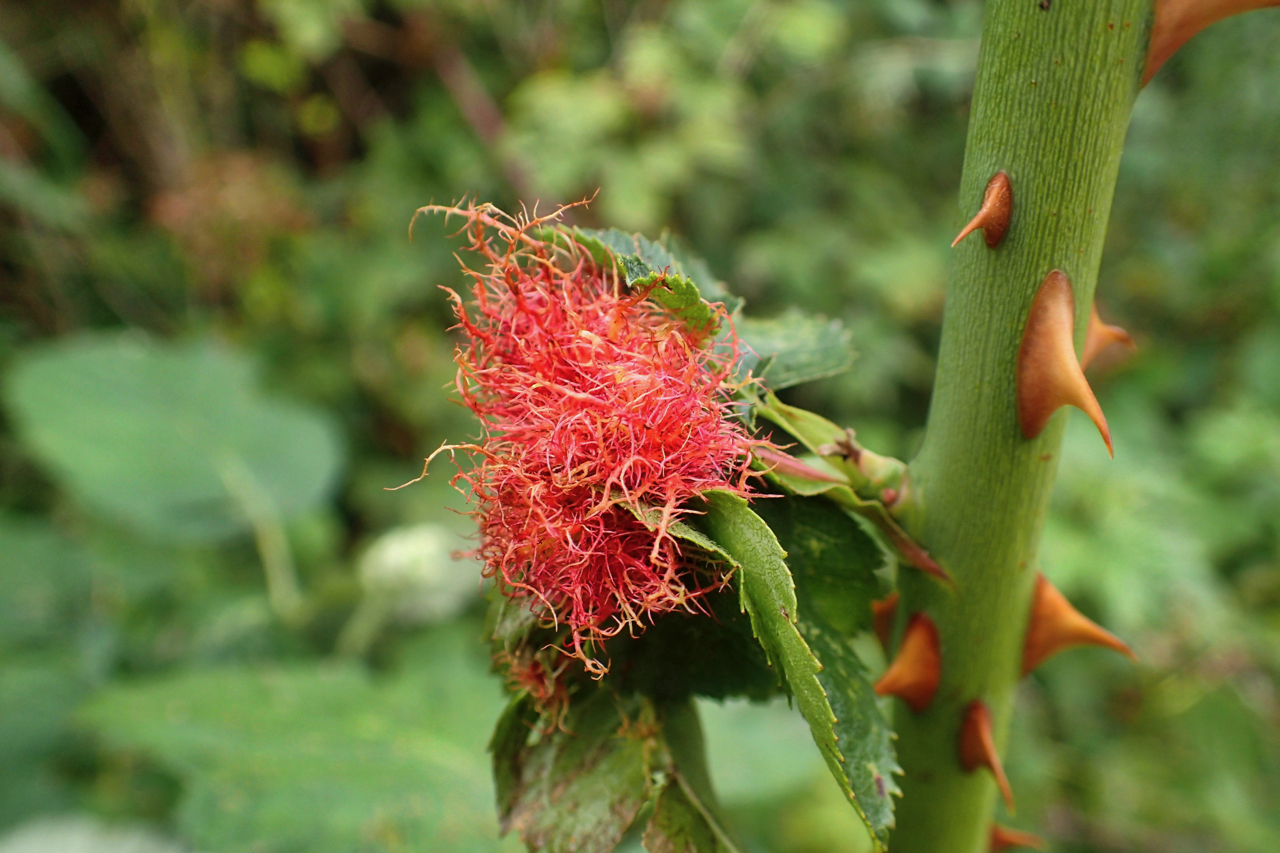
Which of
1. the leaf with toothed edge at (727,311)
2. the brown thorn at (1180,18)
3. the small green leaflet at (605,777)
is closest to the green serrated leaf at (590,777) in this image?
the small green leaflet at (605,777)

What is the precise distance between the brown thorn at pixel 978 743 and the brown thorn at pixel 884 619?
6 cm

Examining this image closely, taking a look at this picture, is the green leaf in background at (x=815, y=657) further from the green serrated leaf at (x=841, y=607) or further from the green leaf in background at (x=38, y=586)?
the green leaf in background at (x=38, y=586)

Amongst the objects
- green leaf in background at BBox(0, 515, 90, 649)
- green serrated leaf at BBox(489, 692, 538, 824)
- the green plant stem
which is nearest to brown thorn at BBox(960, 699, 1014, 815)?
the green plant stem

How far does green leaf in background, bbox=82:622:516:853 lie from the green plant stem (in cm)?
57

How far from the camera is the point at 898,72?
7.59 feet

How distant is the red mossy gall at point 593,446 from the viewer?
0.40 m

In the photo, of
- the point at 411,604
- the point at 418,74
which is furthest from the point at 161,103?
the point at 411,604

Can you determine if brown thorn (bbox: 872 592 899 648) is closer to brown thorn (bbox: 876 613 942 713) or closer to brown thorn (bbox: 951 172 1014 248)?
brown thorn (bbox: 876 613 942 713)

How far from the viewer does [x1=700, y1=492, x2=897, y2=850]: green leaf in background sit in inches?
12.8

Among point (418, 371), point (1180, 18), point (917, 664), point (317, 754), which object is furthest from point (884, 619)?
point (418, 371)

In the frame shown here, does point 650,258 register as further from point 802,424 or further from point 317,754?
point 317,754

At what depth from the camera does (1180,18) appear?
1.11 ft

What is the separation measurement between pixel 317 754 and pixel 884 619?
0.77 m

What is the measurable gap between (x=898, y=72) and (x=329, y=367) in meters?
1.84
